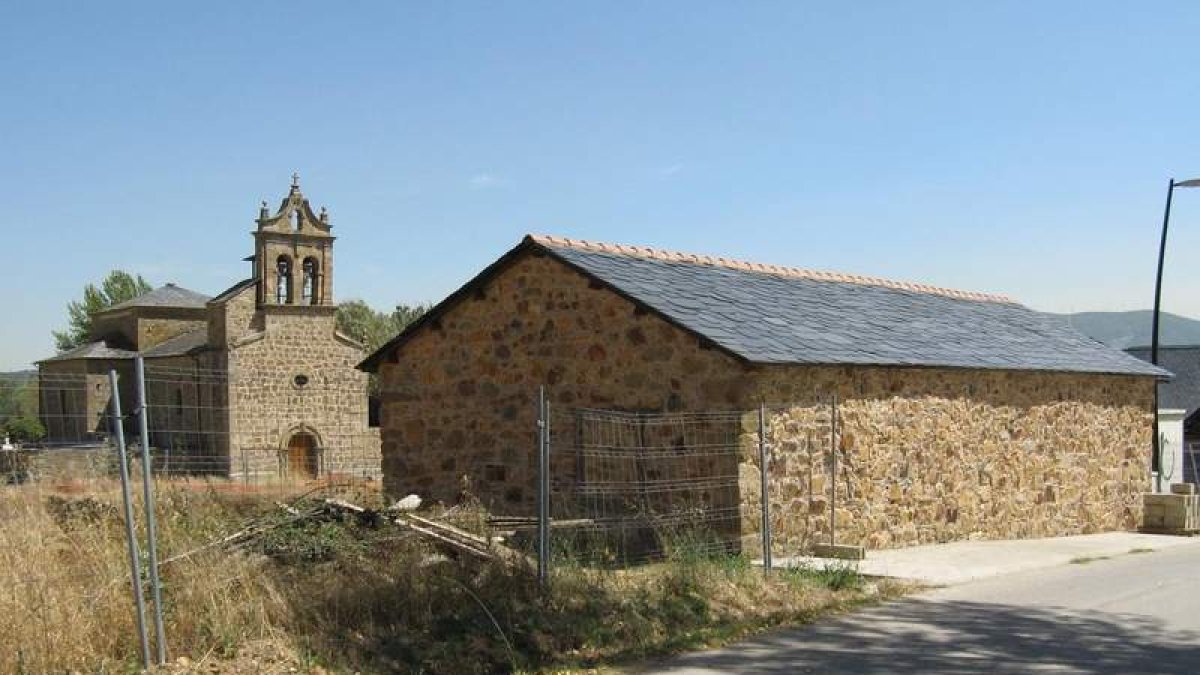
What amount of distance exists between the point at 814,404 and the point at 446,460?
17.1 feet

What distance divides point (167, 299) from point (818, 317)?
4446 centimetres

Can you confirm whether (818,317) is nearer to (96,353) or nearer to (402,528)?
(402,528)

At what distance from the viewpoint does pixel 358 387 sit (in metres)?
44.8

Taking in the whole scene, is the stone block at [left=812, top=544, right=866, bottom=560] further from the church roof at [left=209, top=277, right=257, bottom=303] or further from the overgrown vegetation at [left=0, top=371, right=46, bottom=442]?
the church roof at [left=209, top=277, right=257, bottom=303]

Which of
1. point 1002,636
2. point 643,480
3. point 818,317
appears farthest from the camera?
point 818,317

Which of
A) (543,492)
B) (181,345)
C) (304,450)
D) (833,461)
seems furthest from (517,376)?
(181,345)

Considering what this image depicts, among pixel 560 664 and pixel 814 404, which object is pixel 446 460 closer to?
pixel 814 404

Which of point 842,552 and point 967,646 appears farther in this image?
point 842,552

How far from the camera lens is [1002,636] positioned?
9.27 metres

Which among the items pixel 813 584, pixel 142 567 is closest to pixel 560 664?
pixel 142 567

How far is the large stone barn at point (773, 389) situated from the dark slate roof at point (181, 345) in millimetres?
32473

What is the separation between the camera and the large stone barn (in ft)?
44.7

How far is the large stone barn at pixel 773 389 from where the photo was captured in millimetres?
13617

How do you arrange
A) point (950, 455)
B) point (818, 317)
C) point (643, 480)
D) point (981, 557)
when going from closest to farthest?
point (643, 480)
point (981, 557)
point (950, 455)
point (818, 317)
